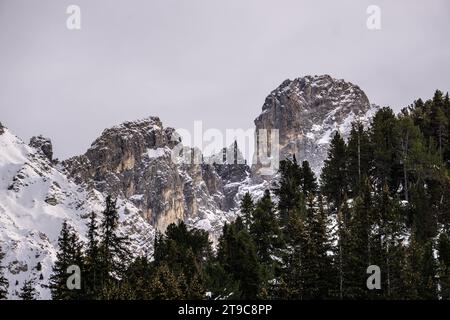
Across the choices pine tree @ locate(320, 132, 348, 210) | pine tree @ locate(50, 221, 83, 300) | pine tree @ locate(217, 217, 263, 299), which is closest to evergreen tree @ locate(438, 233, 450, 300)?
pine tree @ locate(217, 217, 263, 299)

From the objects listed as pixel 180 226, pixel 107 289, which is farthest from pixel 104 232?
pixel 180 226

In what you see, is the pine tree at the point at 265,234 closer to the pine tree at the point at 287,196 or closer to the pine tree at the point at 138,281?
the pine tree at the point at 287,196

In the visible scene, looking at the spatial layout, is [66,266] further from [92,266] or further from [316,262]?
[316,262]

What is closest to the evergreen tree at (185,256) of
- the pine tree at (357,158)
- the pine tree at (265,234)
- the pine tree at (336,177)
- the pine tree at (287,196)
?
the pine tree at (265,234)

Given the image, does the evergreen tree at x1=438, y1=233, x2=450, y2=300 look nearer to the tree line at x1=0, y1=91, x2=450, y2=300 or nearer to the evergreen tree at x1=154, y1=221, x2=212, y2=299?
the tree line at x1=0, y1=91, x2=450, y2=300

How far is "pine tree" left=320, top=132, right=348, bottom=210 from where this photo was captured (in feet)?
219

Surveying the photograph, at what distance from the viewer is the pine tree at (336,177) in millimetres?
66750

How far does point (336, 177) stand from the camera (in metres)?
66.5

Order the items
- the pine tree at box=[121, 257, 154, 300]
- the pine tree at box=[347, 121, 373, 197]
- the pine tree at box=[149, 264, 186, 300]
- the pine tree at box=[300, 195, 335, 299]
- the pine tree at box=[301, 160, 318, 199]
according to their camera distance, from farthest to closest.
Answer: the pine tree at box=[301, 160, 318, 199]
the pine tree at box=[347, 121, 373, 197]
the pine tree at box=[121, 257, 154, 300]
the pine tree at box=[149, 264, 186, 300]
the pine tree at box=[300, 195, 335, 299]

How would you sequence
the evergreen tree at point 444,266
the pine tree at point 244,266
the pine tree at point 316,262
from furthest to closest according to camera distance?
the pine tree at point 244,266
the evergreen tree at point 444,266
the pine tree at point 316,262

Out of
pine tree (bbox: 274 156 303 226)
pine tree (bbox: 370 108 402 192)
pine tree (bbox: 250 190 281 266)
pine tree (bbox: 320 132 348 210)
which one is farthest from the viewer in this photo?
pine tree (bbox: 320 132 348 210)

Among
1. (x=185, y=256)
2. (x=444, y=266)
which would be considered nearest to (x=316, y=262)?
(x=444, y=266)
